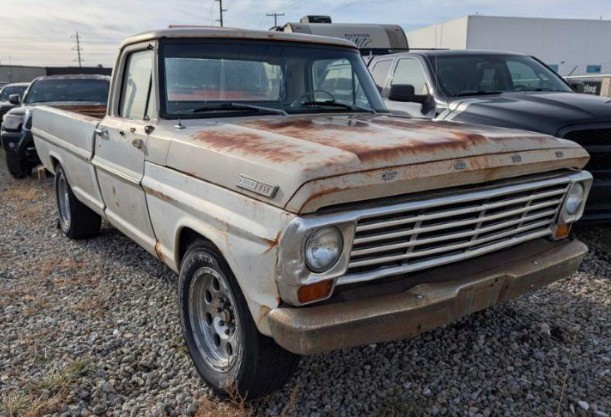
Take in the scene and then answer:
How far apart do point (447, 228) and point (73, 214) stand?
4401 millimetres

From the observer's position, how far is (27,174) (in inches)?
397

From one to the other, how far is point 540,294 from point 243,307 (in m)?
2.78

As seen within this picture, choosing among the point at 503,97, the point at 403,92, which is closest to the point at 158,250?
the point at 403,92

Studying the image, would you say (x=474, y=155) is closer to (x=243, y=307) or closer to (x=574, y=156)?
(x=574, y=156)

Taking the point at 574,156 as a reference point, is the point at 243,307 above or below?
below

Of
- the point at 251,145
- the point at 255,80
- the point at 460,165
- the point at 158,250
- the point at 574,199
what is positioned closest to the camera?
the point at 460,165

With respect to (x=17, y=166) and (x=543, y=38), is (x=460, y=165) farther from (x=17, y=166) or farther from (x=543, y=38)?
(x=543, y=38)

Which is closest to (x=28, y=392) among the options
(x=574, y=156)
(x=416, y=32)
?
(x=574, y=156)

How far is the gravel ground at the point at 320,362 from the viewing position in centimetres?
284

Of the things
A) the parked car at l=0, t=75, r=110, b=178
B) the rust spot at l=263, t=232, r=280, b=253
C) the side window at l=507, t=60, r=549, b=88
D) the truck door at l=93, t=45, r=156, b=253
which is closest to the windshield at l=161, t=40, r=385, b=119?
the truck door at l=93, t=45, r=156, b=253

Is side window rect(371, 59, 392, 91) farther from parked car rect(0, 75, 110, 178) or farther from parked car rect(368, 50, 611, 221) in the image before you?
parked car rect(0, 75, 110, 178)

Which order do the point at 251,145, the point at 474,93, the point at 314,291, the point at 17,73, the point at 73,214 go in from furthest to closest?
1. the point at 17,73
2. the point at 474,93
3. the point at 73,214
4. the point at 251,145
5. the point at 314,291

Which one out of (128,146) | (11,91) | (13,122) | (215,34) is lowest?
(13,122)

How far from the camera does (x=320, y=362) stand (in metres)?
3.25
